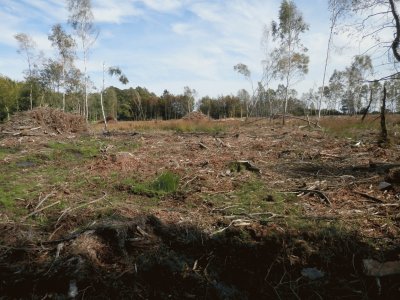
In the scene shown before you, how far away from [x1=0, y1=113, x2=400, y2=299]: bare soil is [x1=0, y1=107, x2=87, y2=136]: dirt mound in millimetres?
6983

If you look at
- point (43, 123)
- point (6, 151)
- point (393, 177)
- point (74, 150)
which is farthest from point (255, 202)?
point (43, 123)

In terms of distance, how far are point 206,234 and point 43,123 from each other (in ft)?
38.1

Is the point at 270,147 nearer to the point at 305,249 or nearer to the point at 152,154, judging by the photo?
the point at 152,154

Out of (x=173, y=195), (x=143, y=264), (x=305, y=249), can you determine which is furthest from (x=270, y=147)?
(x=143, y=264)

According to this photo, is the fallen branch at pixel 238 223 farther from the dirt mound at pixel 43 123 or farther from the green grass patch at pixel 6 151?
the dirt mound at pixel 43 123

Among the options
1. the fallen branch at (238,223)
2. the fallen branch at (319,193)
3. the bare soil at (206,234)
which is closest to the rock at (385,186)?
the bare soil at (206,234)

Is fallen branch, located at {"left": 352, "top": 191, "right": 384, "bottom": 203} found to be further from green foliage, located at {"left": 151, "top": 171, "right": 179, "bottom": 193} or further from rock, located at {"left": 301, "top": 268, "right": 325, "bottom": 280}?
green foliage, located at {"left": 151, "top": 171, "right": 179, "bottom": 193}

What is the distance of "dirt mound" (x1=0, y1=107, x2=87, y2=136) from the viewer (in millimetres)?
12422

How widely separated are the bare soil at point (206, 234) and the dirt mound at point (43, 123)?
22.9 ft

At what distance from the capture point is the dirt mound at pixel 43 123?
12422 millimetres

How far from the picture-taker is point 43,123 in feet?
44.0

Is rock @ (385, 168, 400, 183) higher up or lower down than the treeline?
lower down

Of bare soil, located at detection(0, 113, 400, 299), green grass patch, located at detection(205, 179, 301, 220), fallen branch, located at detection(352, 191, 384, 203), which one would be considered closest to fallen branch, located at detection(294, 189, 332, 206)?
bare soil, located at detection(0, 113, 400, 299)

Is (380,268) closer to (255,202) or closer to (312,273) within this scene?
(312,273)
